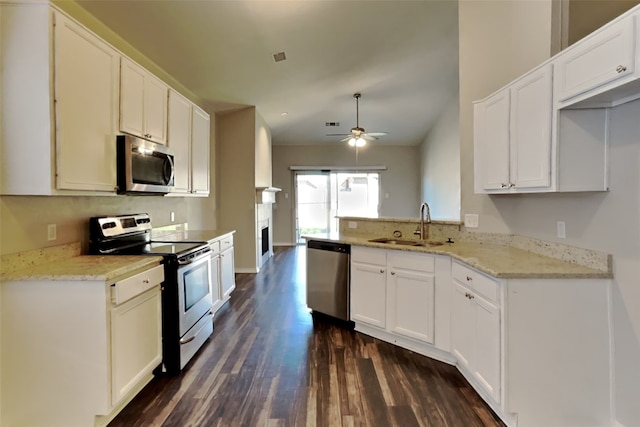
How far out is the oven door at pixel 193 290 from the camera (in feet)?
8.18

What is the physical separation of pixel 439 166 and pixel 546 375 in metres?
6.55

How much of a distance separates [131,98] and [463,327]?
3000 millimetres

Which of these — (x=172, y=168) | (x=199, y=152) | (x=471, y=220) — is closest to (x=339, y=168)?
(x=199, y=152)

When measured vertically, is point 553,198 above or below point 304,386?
above

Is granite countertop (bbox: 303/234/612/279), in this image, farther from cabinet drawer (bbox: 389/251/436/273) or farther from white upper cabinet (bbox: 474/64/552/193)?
white upper cabinet (bbox: 474/64/552/193)

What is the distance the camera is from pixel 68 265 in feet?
6.55

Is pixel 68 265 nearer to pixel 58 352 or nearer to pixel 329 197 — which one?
pixel 58 352

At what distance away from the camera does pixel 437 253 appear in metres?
2.60

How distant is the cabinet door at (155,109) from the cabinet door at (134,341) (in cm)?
135

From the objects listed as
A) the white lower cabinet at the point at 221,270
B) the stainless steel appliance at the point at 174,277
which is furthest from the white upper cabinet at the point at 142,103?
the white lower cabinet at the point at 221,270

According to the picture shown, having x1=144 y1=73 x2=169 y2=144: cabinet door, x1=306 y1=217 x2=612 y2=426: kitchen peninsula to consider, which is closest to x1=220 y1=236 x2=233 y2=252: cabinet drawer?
x1=144 y1=73 x2=169 y2=144: cabinet door

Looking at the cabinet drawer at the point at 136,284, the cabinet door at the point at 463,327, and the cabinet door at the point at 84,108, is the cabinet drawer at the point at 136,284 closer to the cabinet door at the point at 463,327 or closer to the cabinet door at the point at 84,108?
the cabinet door at the point at 84,108

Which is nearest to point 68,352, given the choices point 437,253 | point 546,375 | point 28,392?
point 28,392

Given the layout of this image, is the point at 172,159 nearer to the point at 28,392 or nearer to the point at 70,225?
the point at 70,225
